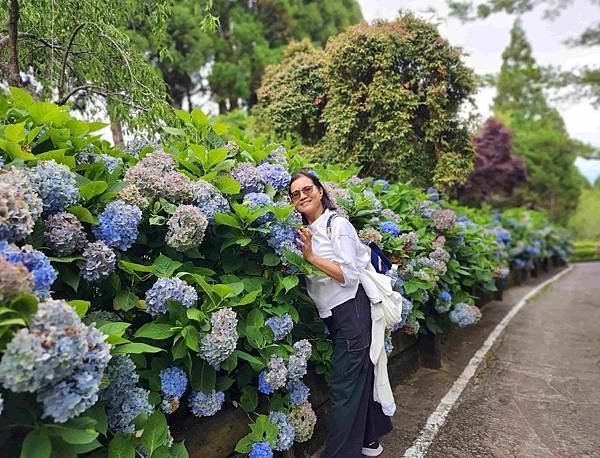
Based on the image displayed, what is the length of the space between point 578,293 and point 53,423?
11.9m

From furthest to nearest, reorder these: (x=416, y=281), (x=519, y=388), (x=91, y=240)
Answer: (x=519, y=388) < (x=416, y=281) < (x=91, y=240)

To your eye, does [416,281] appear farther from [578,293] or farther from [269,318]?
[578,293]

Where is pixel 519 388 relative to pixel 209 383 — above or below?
below

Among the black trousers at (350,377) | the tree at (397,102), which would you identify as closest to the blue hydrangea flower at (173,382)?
the black trousers at (350,377)

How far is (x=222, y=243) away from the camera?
7.57ft

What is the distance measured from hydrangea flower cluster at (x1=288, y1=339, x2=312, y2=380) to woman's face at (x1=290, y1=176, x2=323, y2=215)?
768 mm

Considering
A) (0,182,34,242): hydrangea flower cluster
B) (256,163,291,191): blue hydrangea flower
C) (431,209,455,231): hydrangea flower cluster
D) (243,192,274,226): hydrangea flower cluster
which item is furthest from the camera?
(431,209,455,231): hydrangea flower cluster

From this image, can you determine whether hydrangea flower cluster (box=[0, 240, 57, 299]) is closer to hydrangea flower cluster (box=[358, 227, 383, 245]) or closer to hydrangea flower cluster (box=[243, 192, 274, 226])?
hydrangea flower cluster (box=[243, 192, 274, 226])

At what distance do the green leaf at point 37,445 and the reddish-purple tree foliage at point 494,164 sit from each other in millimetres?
16917

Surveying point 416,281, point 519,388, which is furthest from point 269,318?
point 519,388

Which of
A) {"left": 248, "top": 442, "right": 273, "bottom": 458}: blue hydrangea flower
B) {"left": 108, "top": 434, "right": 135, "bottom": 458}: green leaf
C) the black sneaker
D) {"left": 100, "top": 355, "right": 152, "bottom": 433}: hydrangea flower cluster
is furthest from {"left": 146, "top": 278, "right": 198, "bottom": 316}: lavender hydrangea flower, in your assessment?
the black sneaker

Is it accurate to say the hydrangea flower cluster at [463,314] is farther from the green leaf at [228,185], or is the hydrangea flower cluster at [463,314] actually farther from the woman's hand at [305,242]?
the green leaf at [228,185]

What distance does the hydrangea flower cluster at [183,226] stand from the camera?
1.94m

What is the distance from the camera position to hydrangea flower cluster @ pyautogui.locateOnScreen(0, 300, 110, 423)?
1.12m
